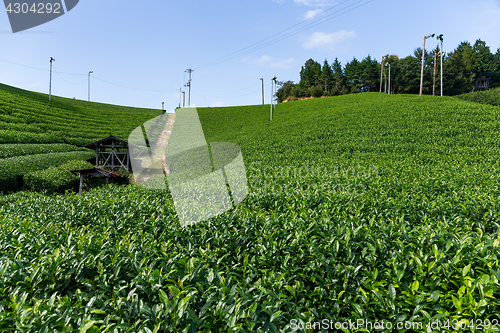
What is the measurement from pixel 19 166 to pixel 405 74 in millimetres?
75536

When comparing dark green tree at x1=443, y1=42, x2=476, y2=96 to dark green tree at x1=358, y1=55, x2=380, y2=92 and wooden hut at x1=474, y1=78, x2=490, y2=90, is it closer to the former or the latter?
wooden hut at x1=474, y1=78, x2=490, y2=90

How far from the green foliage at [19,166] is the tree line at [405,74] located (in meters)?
52.2

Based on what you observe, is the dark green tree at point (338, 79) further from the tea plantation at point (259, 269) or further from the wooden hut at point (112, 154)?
the tea plantation at point (259, 269)

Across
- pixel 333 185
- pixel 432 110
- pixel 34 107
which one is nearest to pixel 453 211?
pixel 333 185

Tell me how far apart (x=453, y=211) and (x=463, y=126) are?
19591 millimetres

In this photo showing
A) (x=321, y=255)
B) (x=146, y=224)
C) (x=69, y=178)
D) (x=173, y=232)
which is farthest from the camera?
(x=69, y=178)

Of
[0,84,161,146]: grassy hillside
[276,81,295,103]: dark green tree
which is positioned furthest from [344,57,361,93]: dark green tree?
[0,84,161,146]: grassy hillside

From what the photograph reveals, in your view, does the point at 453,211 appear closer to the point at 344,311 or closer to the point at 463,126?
the point at 344,311

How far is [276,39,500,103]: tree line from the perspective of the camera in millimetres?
62031

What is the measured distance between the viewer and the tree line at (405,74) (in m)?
62.0

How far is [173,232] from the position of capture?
13.3 feet

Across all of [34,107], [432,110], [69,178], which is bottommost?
[69,178]

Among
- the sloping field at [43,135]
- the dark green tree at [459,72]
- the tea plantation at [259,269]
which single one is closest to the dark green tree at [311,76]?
the dark green tree at [459,72]

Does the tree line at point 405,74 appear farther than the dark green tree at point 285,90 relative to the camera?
No
